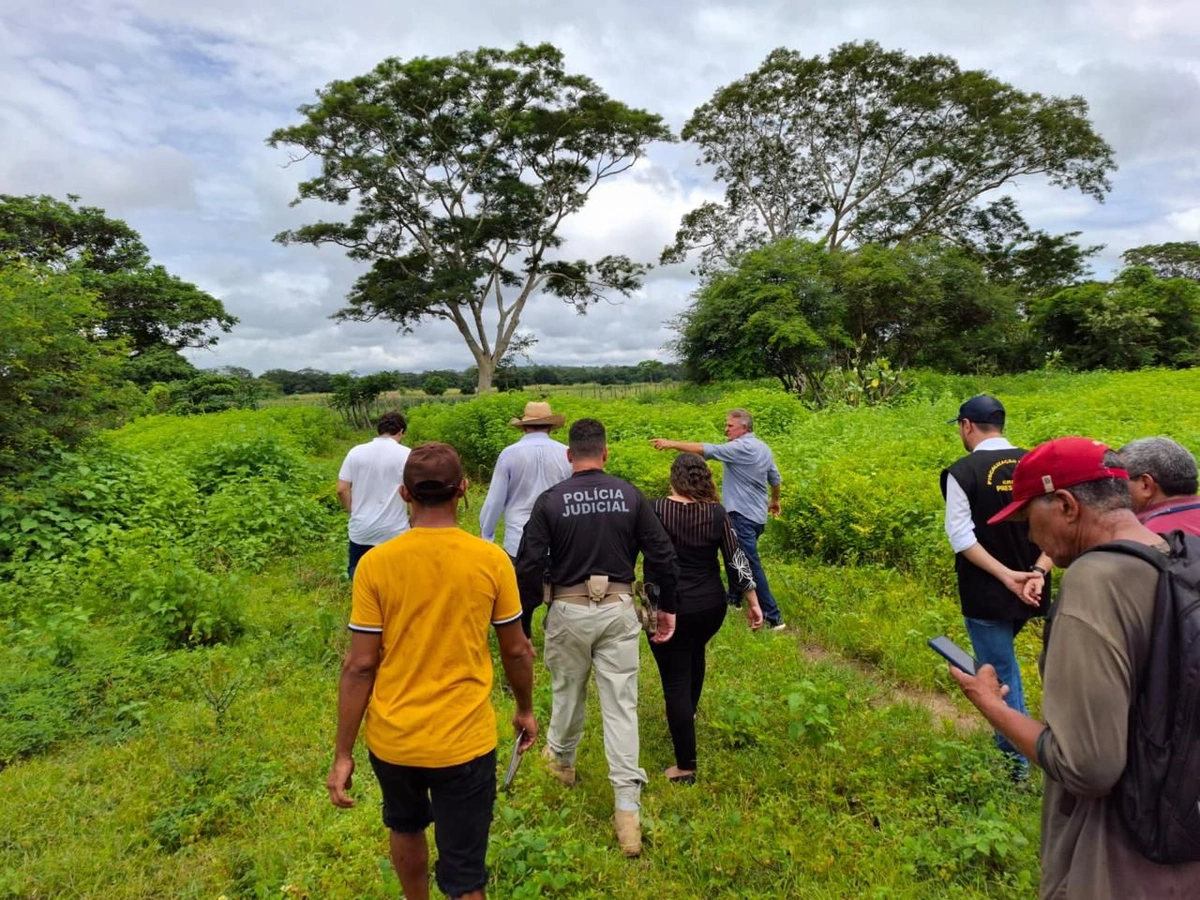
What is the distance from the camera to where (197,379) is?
26812 millimetres

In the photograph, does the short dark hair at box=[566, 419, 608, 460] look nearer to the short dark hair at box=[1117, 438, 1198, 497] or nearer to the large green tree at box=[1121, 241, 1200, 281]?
the short dark hair at box=[1117, 438, 1198, 497]

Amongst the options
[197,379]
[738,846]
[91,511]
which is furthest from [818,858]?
[197,379]

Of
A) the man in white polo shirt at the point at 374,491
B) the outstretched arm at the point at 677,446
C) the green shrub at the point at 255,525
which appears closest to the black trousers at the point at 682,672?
the outstretched arm at the point at 677,446

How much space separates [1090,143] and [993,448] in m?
32.2

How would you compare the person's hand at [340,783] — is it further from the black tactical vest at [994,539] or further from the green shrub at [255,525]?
the green shrub at [255,525]

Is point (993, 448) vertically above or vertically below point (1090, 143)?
below

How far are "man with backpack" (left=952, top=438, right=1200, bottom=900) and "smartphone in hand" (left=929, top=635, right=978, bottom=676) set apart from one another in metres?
0.23

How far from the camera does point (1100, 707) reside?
1311 millimetres

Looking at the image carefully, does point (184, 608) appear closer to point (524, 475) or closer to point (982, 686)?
point (524, 475)

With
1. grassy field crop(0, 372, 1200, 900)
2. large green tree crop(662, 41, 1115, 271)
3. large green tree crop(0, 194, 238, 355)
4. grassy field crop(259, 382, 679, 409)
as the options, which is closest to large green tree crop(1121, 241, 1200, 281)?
large green tree crop(662, 41, 1115, 271)

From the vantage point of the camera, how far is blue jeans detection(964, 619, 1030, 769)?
318cm

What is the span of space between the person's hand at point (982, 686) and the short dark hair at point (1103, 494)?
0.49 meters

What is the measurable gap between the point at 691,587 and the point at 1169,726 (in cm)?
220

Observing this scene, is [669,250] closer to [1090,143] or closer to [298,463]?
[1090,143]
